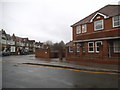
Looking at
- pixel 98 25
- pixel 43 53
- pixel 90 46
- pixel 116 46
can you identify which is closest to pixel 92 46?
pixel 90 46

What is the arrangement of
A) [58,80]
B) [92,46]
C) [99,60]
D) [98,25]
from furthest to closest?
[98,25] → [92,46] → [99,60] → [58,80]

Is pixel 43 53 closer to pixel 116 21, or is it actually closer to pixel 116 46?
pixel 116 46

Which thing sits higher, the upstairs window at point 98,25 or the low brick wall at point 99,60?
the upstairs window at point 98,25

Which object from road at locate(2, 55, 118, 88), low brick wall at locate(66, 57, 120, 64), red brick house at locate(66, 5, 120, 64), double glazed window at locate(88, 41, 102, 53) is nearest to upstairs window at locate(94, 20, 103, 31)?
red brick house at locate(66, 5, 120, 64)

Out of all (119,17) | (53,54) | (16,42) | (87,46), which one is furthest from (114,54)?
(16,42)

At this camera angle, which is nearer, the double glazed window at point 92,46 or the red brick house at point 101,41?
the red brick house at point 101,41

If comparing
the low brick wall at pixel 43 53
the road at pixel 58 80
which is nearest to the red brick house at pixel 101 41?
the low brick wall at pixel 43 53

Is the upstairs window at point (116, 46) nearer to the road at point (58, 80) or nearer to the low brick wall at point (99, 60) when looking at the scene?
the low brick wall at point (99, 60)

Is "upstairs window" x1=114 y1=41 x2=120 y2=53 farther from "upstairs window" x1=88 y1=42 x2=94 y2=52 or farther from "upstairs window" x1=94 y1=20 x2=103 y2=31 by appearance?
"upstairs window" x1=94 y1=20 x2=103 y2=31

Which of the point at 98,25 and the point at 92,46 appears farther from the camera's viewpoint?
the point at 98,25

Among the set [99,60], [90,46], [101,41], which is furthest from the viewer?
[90,46]

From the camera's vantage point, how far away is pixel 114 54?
53.3 feet

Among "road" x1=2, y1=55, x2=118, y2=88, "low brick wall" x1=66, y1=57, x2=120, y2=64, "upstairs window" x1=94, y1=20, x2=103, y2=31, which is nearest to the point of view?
"road" x1=2, y1=55, x2=118, y2=88

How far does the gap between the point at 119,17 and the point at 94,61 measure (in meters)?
8.03
